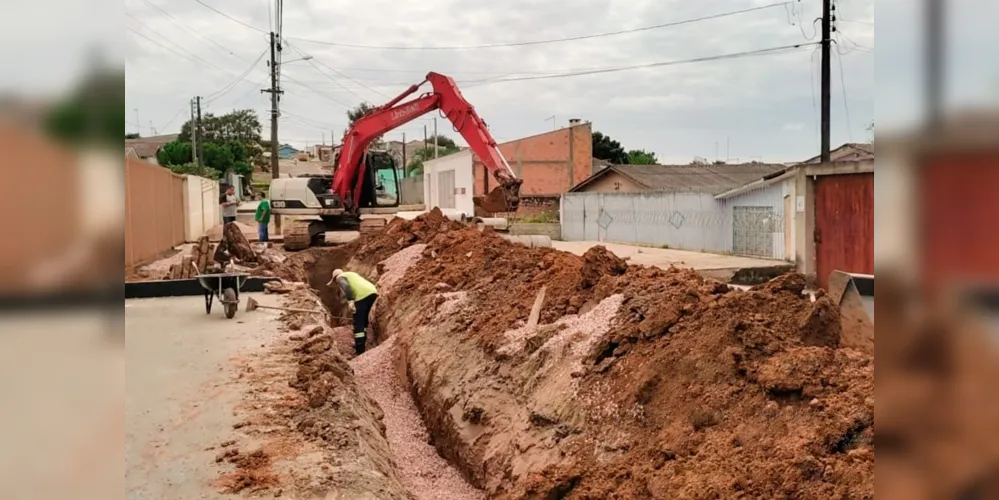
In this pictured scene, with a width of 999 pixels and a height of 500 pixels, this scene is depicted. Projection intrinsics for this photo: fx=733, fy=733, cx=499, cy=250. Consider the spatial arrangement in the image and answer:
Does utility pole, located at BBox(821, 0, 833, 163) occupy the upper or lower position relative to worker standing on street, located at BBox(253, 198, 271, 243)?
upper

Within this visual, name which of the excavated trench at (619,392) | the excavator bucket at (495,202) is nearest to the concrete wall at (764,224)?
the excavator bucket at (495,202)

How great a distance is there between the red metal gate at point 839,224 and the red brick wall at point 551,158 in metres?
32.1

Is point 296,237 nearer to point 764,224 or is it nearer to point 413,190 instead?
point 764,224

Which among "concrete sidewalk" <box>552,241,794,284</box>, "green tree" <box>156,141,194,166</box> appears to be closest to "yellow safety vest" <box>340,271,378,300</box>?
"concrete sidewalk" <box>552,241,794,284</box>

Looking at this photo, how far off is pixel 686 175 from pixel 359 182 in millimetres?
23536

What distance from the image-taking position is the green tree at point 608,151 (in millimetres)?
61062

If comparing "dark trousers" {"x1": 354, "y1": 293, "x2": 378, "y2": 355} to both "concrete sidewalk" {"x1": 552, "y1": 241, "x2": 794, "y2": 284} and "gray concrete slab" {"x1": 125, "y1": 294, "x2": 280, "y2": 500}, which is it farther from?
"concrete sidewalk" {"x1": 552, "y1": 241, "x2": 794, "y2": 284}

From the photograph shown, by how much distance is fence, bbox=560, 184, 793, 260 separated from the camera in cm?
1842

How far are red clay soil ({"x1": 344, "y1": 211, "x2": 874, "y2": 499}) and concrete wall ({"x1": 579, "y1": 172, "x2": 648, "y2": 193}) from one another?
2679cm

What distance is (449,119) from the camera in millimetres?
16000

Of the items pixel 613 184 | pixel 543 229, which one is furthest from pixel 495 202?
pixel 613 184

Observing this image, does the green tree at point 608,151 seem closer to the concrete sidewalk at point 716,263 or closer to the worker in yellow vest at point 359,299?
the concrete sidewalk at point 716,263
